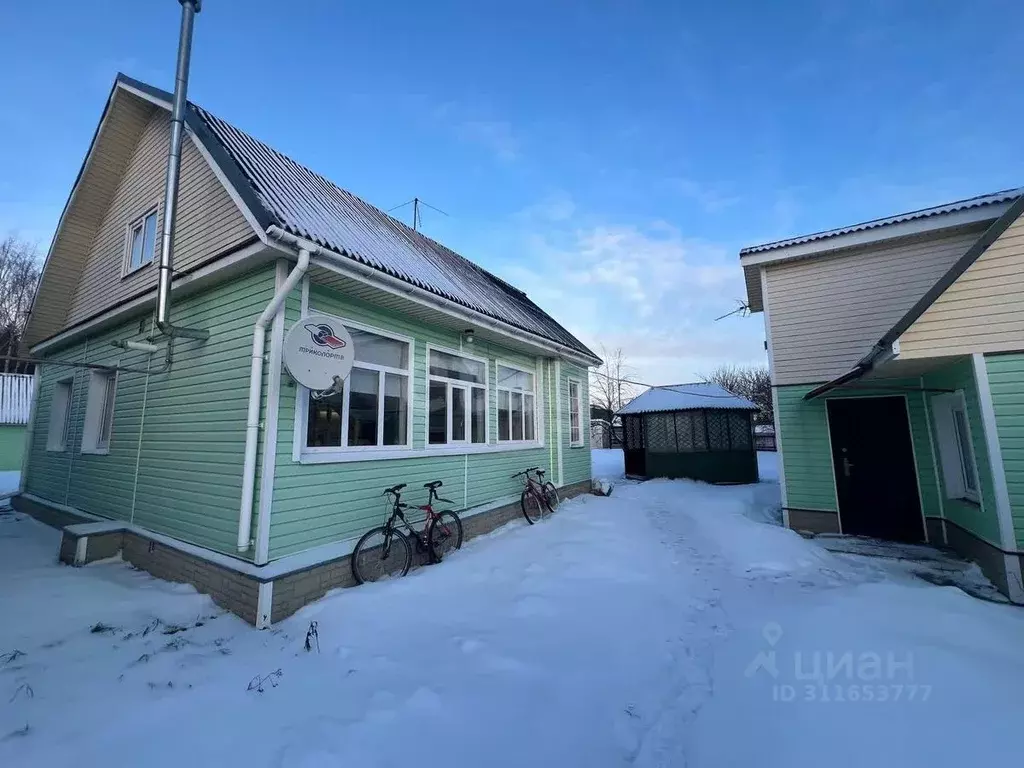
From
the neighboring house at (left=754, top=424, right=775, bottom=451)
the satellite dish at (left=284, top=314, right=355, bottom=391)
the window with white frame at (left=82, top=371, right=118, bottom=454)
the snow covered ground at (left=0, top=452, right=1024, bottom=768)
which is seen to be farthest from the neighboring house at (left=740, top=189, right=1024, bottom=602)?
the neighboring house at (left=754, top=424, right=775, bottom=451)

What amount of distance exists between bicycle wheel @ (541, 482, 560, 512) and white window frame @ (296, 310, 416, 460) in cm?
368

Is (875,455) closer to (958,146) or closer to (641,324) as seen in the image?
(958,146)

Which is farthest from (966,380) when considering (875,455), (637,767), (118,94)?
(118,94)

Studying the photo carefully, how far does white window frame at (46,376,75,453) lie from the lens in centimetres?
877

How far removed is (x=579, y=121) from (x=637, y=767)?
39.2ft

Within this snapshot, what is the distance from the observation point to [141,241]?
692 cm

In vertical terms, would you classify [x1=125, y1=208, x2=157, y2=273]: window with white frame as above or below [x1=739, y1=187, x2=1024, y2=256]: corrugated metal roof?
below

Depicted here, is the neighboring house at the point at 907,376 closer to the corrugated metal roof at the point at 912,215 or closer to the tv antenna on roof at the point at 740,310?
the corrugated metal roof at the point at 912,215

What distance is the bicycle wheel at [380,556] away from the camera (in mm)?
4852

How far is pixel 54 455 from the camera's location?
8633mm

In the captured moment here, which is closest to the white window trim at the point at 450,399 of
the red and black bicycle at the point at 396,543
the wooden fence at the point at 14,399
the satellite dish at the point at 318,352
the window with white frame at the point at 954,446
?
the red and black bicycle at the point at 396,543

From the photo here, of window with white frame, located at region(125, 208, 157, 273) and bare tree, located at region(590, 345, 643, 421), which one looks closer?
window with white frame, located at region(125, 208, 157, 273)

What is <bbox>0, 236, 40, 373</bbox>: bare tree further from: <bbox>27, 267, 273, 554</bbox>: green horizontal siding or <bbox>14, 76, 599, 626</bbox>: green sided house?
<bbox>27, 267, 273, 554</bbox>: green horizontal siding

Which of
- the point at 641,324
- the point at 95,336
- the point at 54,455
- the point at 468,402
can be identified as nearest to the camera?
the point at 468,402
